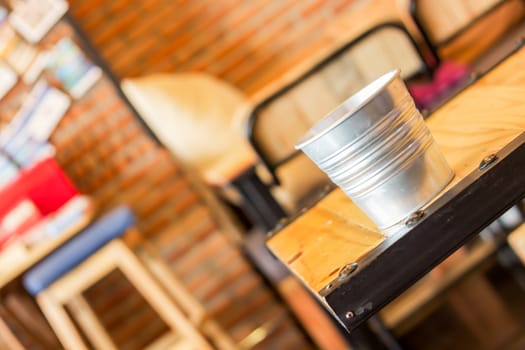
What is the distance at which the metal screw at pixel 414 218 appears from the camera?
1014 mm

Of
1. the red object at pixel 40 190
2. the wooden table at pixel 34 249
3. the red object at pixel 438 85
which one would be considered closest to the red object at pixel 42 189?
the red object at pixel 40 190

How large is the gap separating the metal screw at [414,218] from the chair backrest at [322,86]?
4.47ft

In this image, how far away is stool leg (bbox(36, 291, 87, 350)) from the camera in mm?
2621

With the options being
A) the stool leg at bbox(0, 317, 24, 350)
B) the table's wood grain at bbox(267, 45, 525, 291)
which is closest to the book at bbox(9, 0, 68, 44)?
the stool leg at bbox(0, 317, 24, 350)

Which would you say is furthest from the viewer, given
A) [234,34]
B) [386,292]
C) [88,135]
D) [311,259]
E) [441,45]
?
[234,34]

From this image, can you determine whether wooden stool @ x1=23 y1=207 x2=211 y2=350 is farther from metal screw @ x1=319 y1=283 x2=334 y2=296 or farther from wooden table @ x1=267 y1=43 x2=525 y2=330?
metal screw @ x1=319 y1=283 x2=334 y2=296

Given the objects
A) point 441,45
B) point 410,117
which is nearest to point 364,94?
point 410,117

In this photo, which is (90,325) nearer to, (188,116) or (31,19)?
(188,116)

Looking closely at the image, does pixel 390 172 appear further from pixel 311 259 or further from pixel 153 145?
pixel 153 145

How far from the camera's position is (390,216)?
3.48 ft

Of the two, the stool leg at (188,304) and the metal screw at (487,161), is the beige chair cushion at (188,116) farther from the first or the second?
the metal screw at (487,161)

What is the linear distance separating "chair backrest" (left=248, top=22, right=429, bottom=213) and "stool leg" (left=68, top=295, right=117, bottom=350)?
1011 mm

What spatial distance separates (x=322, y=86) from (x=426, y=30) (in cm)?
46

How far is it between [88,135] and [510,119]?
111 inches
